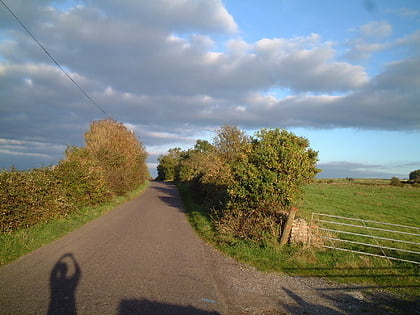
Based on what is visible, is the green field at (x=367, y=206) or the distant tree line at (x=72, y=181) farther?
the green field at (x=367, y=206)

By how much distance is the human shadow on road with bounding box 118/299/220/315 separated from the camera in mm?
4439

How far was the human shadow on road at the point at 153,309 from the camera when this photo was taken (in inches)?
175

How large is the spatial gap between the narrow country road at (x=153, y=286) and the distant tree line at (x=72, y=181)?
1886mm

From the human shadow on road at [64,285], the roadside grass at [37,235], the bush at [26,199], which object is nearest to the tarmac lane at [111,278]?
the human shadow on road at [64,285]

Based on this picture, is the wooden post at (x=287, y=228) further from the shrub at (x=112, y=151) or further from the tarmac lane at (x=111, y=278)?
the shrub at (x=112, y=151)

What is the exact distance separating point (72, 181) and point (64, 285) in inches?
390

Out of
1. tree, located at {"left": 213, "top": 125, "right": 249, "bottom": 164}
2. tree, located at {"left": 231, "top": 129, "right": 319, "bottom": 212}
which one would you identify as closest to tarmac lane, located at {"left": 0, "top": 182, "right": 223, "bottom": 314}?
tree, located at {"left": 231, "top": 129, "right": 319, "bottom": 212}

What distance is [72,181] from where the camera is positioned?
14.2 metres

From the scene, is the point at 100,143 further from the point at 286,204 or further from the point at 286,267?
the point at 286,267

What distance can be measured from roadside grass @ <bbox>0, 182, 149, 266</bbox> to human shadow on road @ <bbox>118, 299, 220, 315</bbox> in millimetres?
3945

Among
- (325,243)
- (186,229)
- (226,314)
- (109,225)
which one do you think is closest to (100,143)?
(109,225)

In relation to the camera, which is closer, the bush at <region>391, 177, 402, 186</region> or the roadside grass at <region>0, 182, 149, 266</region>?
the roadside grass at <region>0, 182, 149, 266</region>

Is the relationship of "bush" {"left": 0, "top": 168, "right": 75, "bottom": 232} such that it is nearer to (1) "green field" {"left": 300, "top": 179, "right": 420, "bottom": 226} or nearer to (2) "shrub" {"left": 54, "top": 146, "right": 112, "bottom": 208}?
(2) "shrub" {"left": 54, "top": 146, "right": 112, "bottom": 208}

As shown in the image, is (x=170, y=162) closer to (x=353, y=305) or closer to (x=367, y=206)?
(x=367, y=206)
